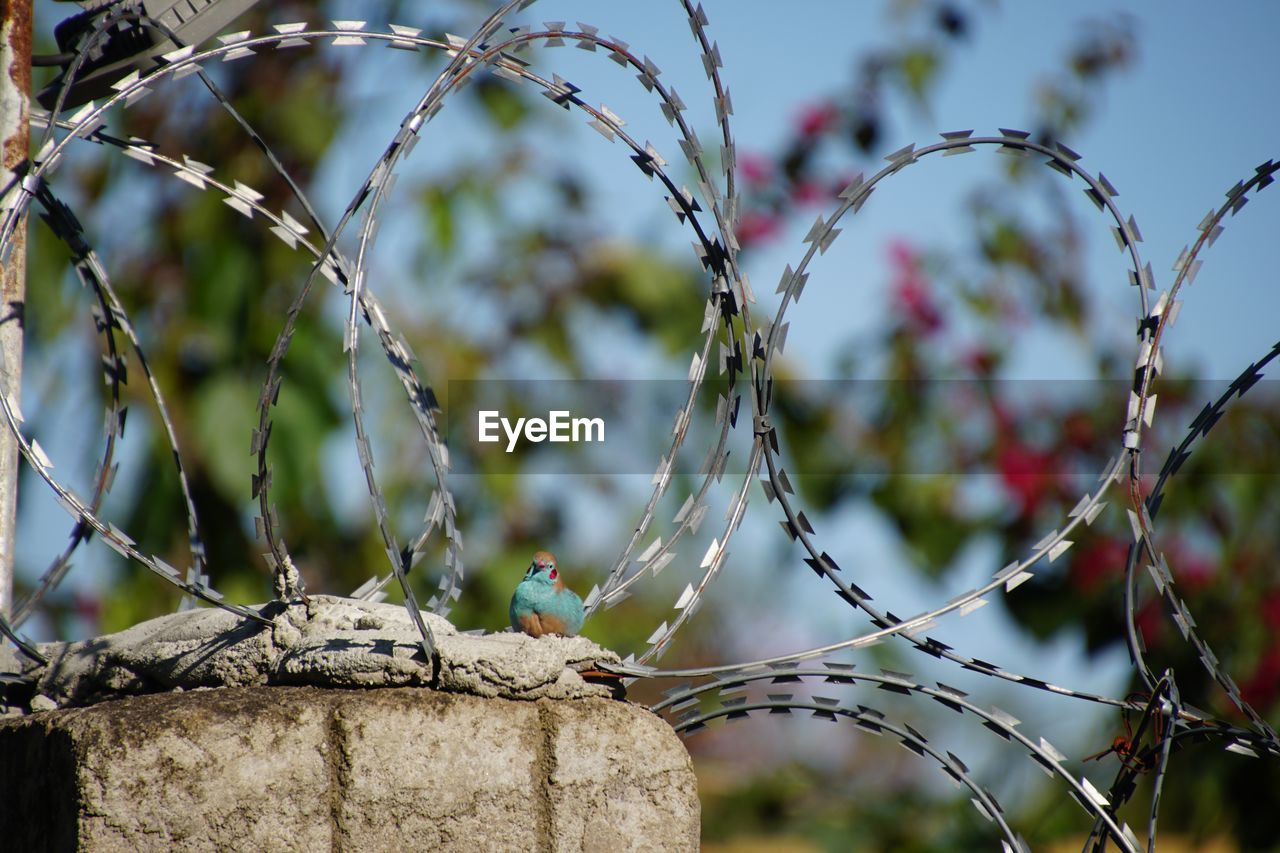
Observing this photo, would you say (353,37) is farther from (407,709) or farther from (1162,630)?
(1162,630)

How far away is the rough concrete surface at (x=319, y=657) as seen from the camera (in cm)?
247

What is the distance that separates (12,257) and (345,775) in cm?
154

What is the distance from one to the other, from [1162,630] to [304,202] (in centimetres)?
422

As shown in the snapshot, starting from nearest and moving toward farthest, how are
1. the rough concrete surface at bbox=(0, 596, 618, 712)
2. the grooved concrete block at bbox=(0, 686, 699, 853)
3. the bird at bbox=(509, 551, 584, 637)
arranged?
1. the grooved concrete block at bbox=(0, 686, 699, 853)
2. the rough concrete surface at bbox=(0, 596, 618, 712)
3. the bird at bbox=(509, 551, 584, 637)

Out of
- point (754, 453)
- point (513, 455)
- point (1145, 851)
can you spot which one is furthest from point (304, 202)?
point (513, 455)

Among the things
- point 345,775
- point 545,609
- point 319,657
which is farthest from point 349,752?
point 545,609

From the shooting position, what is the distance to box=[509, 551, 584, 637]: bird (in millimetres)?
2779

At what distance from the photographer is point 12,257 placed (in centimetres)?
312

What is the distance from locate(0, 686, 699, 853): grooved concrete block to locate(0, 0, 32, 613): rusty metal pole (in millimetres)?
668

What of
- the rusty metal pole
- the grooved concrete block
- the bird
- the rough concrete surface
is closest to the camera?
the grooved concrete block

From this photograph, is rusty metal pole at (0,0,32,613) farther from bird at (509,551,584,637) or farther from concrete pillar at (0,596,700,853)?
bird at (509,551,584,637)

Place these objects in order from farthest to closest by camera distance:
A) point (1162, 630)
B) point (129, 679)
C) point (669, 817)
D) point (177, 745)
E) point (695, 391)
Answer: point (1162, 630) < point (695, 391) < point (129, 679) < point (669, 817) < point (177, 745)

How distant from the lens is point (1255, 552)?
5.83 metres

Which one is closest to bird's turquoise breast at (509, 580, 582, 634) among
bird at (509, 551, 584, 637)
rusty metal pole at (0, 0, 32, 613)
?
bird at (509, 551, 584, 637)
